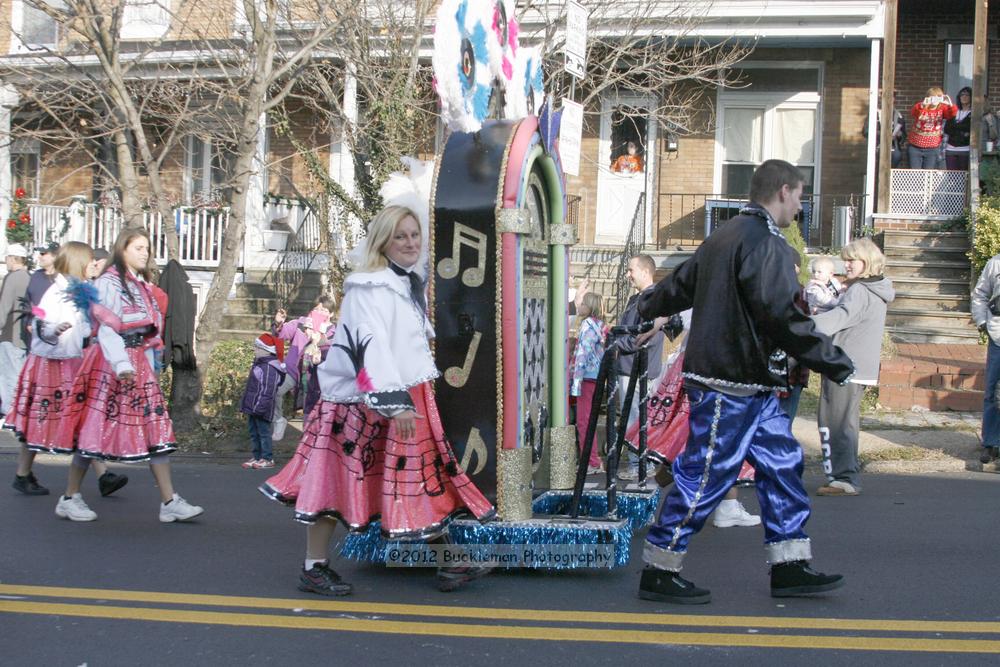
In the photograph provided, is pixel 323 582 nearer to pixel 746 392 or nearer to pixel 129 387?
pixel 746 392

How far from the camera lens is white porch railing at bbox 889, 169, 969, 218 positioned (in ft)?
50.8

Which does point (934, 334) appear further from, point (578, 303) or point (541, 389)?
point (541, 389)

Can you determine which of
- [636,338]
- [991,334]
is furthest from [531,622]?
[991,334]

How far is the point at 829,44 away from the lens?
55.1ft

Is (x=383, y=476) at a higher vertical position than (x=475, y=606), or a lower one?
higher

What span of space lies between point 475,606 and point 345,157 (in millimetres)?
12306

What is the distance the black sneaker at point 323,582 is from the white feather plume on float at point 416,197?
1.43m

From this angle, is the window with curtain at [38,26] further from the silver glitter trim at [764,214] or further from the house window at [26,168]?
the silver glitter trim at [764,214]

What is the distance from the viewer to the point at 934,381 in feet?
38.1

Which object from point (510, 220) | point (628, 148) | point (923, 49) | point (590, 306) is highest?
point (923, 49)

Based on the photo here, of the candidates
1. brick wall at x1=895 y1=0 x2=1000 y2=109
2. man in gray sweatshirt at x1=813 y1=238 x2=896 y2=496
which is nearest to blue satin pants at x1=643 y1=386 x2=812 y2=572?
man in gray sweatshirt at x1=813 y1=238 x2=896 y2=496

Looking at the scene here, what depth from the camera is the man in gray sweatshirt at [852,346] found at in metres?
7.80

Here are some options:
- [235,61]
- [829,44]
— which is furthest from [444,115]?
[829,44]

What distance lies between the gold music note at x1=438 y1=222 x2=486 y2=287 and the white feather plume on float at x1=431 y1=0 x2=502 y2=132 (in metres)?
0.56
